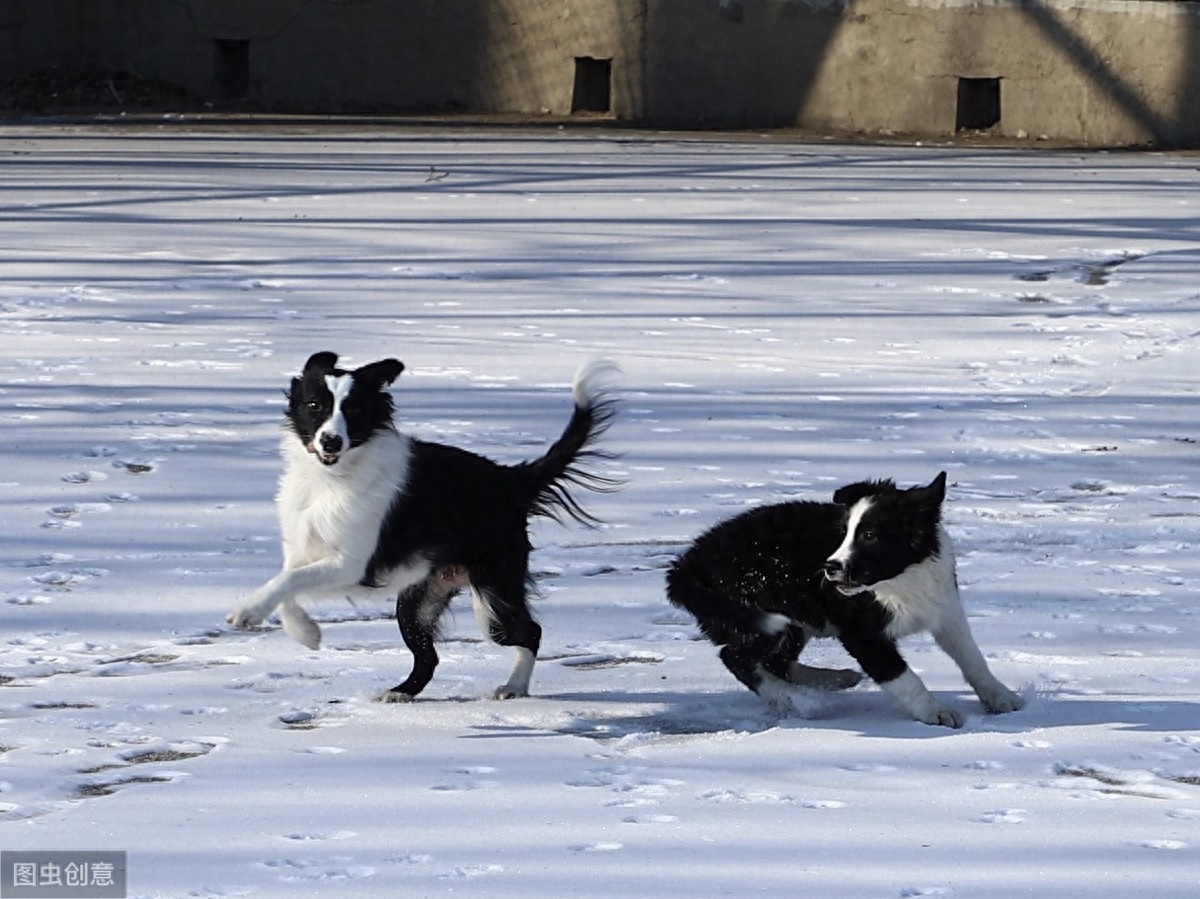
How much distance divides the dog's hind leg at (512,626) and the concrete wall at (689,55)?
1406 cm

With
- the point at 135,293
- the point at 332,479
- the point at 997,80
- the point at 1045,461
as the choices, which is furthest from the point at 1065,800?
the point at 997,80

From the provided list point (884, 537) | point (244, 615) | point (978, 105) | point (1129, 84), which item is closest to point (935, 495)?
point (884, 537)

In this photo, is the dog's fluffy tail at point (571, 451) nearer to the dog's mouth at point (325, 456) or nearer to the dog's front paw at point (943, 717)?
the dog's mouth at point (325, 456)

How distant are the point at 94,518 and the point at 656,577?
1832mm

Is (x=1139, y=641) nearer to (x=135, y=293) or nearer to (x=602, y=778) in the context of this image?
(x=602, y=778)

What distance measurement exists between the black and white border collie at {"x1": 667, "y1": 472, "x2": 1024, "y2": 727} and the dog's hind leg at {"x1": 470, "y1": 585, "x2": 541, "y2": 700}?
1.22 ft

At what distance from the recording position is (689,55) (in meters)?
20.4

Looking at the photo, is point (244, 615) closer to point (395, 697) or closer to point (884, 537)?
point (395, 697)

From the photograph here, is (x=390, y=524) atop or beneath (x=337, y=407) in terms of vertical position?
beneath

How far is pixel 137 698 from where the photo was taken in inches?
188

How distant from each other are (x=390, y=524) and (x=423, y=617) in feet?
1.04

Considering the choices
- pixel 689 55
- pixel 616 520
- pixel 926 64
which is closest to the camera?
pixel 616 520

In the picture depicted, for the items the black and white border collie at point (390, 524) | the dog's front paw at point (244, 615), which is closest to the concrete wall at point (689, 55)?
the black and white border collie at point (390, 524)

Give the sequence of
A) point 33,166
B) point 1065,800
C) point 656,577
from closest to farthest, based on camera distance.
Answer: point 1065,800
point 656,577
point 33,166
